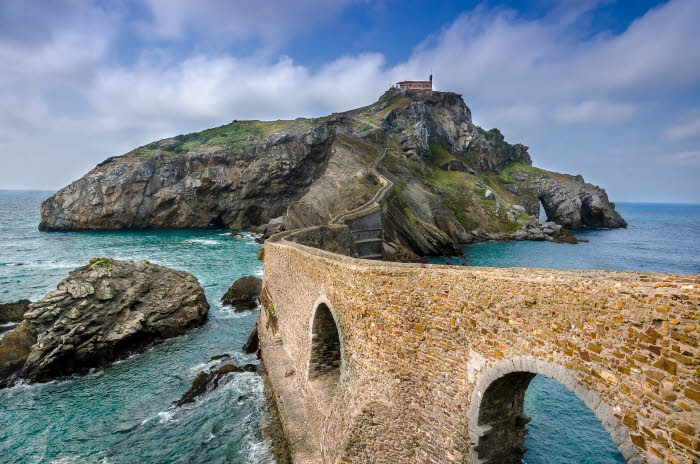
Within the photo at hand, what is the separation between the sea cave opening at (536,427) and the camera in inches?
302

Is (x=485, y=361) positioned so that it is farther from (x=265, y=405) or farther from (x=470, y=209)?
(x=470, y=209)

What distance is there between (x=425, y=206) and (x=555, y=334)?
50322 mm

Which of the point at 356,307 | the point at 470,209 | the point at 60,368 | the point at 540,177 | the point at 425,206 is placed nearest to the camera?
the point at 356,307

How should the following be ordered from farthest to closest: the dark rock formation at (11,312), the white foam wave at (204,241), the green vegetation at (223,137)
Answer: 1. the green vegetation at (223,137)
2. the white foam wave at (204,241)
3. the dark rock formation at (11,312)

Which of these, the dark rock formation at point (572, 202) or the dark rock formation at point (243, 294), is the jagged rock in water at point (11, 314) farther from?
the dark rock formation at point (572, 202)

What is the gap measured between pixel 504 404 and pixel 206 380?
16.2 meters

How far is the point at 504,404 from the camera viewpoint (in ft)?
25.8

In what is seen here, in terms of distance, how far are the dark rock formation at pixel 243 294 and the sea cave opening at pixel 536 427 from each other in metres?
21.9

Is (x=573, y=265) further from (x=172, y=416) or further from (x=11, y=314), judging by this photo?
(x=11, y=314)

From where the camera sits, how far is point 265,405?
16.3m

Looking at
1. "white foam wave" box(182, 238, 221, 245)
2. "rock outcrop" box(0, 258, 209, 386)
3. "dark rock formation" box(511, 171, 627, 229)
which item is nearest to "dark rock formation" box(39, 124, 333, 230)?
"white foam wave" box(182, 238, 221, 245)

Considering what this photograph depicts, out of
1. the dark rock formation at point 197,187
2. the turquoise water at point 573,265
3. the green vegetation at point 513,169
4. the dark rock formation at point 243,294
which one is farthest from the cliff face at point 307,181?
the dark rock formation at point 243,294

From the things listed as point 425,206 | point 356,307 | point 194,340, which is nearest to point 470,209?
point 425,206

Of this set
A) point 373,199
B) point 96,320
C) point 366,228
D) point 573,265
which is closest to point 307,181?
point 373,199
